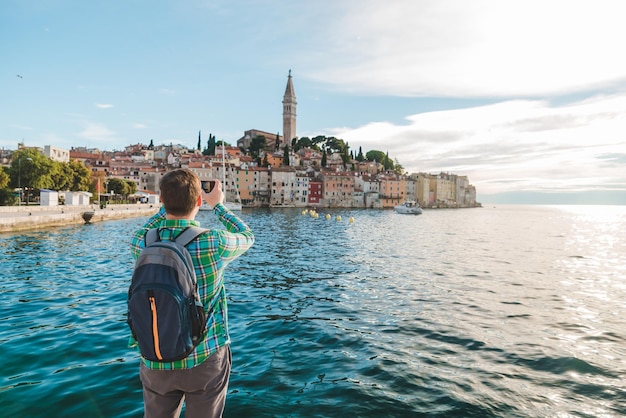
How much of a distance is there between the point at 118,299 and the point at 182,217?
882 centimetres

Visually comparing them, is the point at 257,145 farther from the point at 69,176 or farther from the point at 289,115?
the point at 69,176

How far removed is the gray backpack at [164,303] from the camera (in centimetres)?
206

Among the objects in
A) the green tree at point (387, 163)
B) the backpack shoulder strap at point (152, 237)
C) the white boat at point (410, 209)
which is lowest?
the white boat at point (410, 209)

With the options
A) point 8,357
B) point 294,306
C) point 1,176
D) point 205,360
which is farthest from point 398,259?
point 1,176

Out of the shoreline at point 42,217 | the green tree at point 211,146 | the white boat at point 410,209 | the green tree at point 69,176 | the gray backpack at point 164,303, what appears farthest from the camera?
the green tree at point 211,146

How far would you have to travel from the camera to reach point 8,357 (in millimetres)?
5898

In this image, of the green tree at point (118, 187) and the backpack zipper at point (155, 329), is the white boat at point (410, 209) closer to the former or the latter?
the green tree at point (118, 187)

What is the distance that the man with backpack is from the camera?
208cm

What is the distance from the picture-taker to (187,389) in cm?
234

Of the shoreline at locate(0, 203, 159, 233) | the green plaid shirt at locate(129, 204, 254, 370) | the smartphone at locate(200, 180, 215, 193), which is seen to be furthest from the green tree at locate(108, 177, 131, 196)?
the green plaid shirt at locate(129, 204, 254, 370)

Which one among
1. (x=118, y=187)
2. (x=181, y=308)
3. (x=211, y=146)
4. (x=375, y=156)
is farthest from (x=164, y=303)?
(x=375, y=156)

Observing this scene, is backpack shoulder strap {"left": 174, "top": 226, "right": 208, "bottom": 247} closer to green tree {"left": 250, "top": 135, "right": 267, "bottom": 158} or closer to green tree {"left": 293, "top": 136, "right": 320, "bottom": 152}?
green tree {"left": 250, "top": 135, "right": 267, "bottom": 158}

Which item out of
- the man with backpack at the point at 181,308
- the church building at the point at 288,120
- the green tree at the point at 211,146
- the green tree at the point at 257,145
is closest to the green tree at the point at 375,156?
the church building at the point at 288,120

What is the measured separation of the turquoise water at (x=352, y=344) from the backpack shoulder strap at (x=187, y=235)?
3099 millimetres
